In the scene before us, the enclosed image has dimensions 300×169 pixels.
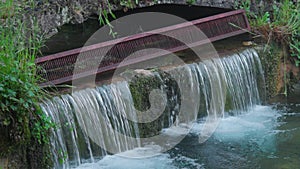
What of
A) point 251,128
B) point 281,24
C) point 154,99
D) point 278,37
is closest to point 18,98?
point 154,99

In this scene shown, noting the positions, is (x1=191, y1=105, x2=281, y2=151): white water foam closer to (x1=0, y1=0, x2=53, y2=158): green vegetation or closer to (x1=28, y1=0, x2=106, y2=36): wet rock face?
(x1=28, y1=0, x2=106, y2=36): wet rock face

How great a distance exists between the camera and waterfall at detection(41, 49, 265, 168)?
502 centimetres

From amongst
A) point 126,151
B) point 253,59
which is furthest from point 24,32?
point 253,59

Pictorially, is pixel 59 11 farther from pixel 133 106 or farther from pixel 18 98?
pixel 18 98

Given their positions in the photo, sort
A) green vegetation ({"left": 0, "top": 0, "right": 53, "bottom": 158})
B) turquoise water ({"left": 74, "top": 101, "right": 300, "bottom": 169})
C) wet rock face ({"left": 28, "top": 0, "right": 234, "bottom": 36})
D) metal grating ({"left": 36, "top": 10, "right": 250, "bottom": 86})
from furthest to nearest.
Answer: wet rock face ({"left": 28, "top": 0, "right": 234, "bottom": 36}) → metal grating ({"left": 36, "top": 10, "right": 250, "bottom": 86}) → turquoise water ({"left": 74, "top": 101, "right": 300, "bottom": 169}) → green vegetation ({"left": 0, "top": 0, "right": 53, "bottom": 158})

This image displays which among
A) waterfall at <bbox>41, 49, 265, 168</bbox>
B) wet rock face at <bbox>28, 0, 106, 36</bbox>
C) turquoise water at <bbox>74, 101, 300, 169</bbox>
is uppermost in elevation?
wet rock face at <bbox>28, 0, 106, 36</bbox>

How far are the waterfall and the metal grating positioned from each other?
39 centimetres

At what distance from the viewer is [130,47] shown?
6.30 meters

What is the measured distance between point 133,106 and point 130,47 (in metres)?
0.97

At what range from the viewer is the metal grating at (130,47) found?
17.9 ft

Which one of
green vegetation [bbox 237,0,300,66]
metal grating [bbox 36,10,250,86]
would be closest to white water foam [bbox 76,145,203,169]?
metal grating [bbox 36,10,250,86]

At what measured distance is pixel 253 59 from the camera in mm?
7090

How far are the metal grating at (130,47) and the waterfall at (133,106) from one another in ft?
1.29

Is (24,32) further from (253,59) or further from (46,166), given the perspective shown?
(253,59)
